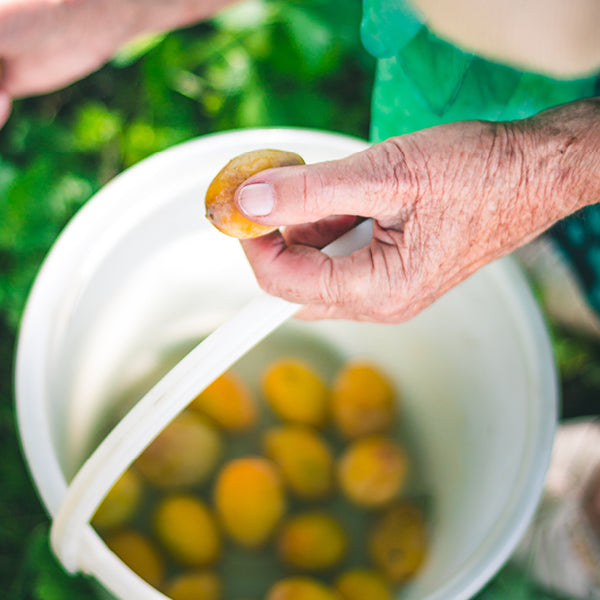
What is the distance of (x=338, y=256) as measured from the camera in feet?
1.93

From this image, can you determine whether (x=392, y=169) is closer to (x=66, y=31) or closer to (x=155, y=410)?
(x=155, y=410)

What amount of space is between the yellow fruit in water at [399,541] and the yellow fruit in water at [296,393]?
177 mm

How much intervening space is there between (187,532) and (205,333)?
312mm

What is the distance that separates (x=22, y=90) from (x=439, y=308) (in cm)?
63

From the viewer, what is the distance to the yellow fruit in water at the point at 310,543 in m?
0.86

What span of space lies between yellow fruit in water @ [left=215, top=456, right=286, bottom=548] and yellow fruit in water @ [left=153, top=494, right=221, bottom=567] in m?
0.03

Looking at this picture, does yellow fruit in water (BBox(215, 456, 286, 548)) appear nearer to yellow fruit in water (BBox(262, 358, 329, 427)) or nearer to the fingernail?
yellow fruit in water (BBox(262, 358, 329, 427))

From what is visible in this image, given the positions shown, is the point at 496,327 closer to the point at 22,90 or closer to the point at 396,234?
the point at 396,234

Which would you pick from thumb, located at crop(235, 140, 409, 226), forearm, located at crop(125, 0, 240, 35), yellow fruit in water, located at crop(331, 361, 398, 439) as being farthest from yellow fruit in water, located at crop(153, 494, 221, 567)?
forearm, located at crop(125, 0, 240, 35)

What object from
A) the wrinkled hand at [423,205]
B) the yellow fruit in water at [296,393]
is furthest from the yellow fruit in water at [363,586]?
the wrinkled hand at [423,205]

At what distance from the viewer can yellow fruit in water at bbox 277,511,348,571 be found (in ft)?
2.83

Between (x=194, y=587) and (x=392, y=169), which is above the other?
(x=392, y=169)

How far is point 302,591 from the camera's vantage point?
2.61 feet

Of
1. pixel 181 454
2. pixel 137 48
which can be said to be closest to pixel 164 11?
pixel 137 48
